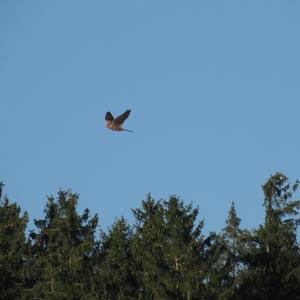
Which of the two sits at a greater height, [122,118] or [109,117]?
[109,117]

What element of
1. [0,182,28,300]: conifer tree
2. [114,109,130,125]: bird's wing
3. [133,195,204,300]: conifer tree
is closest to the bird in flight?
[114,109,130,125]: bird's wing

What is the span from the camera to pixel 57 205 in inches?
3265

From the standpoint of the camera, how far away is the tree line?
70750mm

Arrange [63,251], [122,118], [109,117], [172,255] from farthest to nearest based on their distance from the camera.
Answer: [63,251]
[172,255]
[109,117]
[122,118]

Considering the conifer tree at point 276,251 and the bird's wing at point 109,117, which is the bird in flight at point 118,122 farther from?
the conifer tree at point 276,251

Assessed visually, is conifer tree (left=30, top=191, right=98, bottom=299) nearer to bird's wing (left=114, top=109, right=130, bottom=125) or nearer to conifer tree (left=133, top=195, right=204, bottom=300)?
conifer tree (left=133, top=195, right=204, bottom=300)

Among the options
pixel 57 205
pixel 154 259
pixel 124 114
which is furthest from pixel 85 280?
pixel 124 114

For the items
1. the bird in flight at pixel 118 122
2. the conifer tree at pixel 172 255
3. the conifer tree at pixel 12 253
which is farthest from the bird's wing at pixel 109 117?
the conifer tree at pixel 12 253

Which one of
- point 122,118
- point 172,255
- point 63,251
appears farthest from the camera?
point 63,251

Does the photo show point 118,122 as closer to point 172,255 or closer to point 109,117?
point 109,117

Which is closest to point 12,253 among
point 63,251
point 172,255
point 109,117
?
point 63,251

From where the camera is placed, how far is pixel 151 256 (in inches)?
2827

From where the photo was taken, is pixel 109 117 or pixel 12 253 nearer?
pixel 109 117

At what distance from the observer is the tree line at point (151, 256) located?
70750mm
